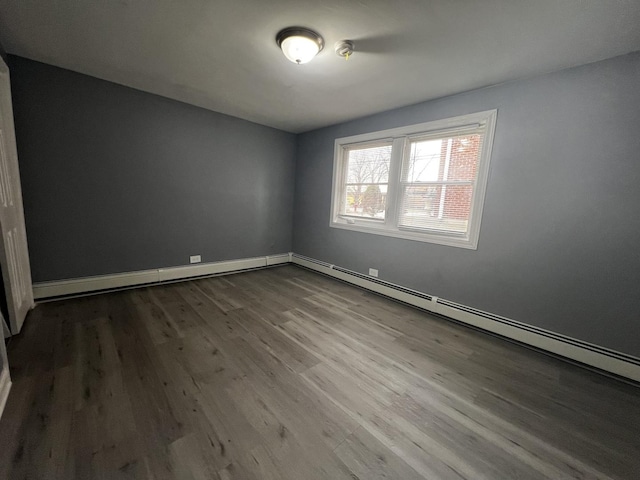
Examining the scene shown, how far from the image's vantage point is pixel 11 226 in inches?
82.9

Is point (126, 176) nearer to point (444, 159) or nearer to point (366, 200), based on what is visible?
point (366, 200)

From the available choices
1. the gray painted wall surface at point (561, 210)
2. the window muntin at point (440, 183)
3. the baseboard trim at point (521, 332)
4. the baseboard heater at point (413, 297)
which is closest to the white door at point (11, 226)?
the baseboard heater at point (413, 297)

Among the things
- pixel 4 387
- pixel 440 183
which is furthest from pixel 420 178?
pixel 4 387

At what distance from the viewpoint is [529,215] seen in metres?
2.26

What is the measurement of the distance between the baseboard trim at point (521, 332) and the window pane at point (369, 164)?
148cm

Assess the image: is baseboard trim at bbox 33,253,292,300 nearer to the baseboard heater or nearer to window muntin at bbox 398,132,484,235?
the baseboard heater

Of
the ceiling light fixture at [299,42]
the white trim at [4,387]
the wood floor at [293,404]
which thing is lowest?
the wood floor at [293,404]

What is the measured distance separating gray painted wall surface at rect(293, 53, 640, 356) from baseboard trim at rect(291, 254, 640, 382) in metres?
0.07

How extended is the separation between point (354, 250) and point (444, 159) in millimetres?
1719

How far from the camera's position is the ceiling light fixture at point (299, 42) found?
5.74 feet

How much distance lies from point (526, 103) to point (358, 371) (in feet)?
9.21

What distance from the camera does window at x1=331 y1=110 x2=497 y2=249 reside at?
2.60 metres

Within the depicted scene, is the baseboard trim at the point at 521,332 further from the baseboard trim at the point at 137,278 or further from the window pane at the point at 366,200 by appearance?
the baseboard trim at the point at 137,278

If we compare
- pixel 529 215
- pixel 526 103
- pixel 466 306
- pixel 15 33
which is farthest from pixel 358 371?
pixel 15 33
